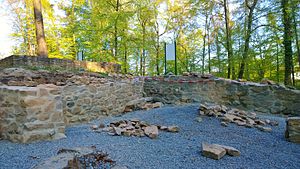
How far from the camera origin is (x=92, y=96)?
469 centimetres

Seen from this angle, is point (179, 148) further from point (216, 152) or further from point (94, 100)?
point (94, 100)

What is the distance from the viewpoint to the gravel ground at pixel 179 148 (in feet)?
6.71

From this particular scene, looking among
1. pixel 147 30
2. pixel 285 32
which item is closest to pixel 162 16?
pixel 147 30

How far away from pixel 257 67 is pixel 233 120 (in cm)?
703

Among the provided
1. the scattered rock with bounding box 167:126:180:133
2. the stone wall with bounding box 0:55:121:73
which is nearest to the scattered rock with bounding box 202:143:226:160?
the scattered rock with bounding box 167:126:180:133

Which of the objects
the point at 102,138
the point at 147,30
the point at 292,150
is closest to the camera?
the point at 292,150

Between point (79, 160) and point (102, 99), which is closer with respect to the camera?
point (79, 160)

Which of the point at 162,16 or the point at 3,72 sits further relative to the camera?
the point at 162,16

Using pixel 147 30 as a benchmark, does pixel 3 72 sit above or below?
below

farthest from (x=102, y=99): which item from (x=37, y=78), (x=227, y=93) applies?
(x=227, y=93)

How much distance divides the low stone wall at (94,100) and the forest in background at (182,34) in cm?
362

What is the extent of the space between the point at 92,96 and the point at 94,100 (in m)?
0.12

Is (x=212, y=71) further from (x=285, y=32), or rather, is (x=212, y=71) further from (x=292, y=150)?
(x=292, y=150)

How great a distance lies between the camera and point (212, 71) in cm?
1153
